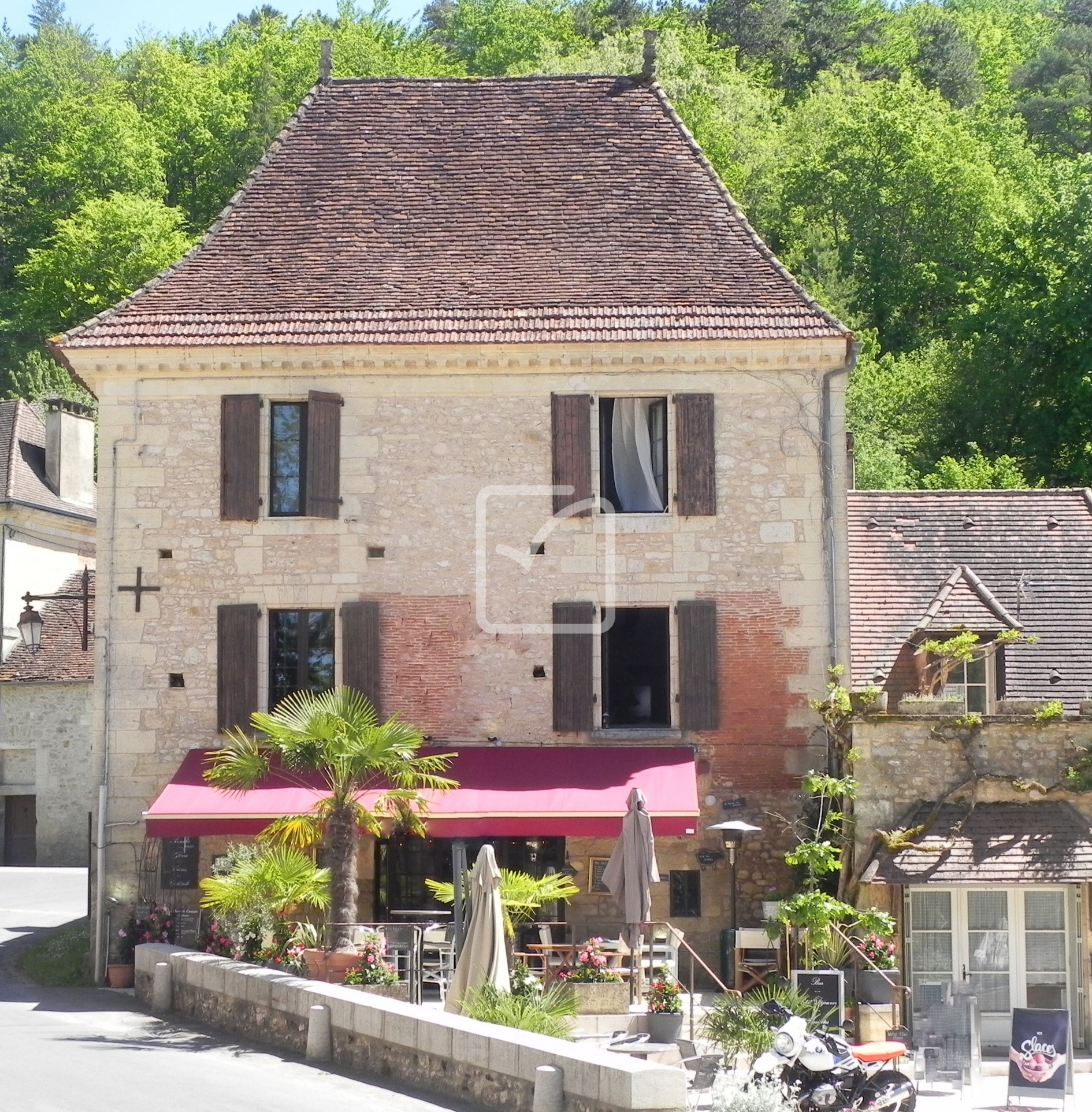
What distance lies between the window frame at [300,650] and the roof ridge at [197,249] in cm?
407

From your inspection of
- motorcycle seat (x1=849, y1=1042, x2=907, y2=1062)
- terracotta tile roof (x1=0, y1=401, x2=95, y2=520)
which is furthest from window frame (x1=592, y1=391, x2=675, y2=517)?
terracotta tile roof (x1=0, y1=401, x2=95, y2=520)

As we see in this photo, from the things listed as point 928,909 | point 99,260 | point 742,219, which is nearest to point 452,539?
point 742,219

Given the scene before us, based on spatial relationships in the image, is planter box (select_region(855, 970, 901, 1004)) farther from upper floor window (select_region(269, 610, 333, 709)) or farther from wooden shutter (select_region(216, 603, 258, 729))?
wooden shutter (select_region(216, 603, 258, 729))

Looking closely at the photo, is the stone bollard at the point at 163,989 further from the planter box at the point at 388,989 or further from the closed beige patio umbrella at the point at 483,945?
the closed beige patio umbrella at the point at 483,945

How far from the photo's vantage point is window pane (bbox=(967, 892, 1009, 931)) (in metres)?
18.6

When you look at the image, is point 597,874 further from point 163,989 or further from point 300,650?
point 163,989

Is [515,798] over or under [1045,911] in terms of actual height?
over

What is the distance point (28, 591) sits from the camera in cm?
3988

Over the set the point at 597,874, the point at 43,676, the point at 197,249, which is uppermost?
the point at 197,249

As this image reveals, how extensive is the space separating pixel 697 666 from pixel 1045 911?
4.79 meters

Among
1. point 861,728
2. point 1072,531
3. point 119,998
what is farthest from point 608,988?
point 1072,531

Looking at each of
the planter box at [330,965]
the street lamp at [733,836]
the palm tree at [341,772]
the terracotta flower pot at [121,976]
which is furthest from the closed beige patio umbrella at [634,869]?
the terracotta flower pot at [121,976]

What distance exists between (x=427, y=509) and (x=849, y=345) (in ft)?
17.7

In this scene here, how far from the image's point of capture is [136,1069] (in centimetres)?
Result: 1435
